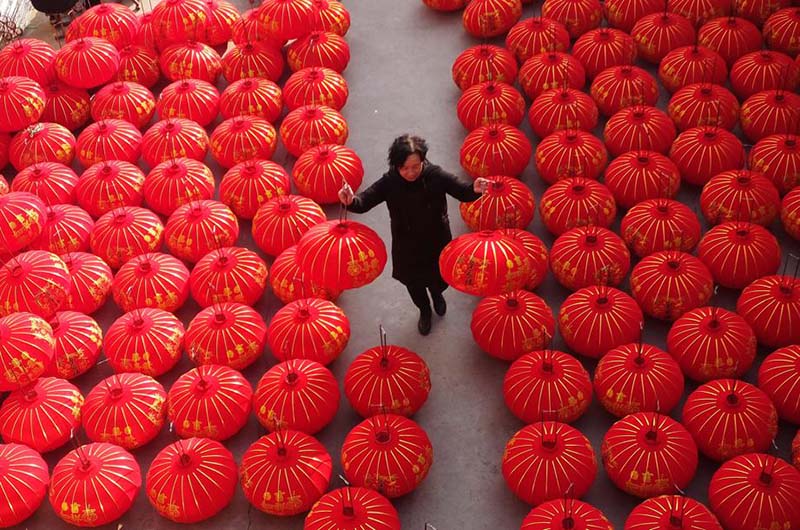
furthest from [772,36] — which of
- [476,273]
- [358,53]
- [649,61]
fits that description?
[476,273]

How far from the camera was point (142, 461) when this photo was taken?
598cm

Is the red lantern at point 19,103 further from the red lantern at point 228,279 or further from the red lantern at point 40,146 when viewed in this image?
the red lantern at point 228,279

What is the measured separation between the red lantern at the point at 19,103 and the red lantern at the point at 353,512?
4097 mm

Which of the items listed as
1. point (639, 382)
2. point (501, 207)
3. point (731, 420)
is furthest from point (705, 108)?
point (731, 420)

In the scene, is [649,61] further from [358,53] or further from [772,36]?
[358,53]

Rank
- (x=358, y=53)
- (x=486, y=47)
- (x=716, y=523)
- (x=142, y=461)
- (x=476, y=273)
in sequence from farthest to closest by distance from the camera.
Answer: (x=358, y=53)
(x=486, y=47)
(x=142, y=461)
(x=476, y=273)
(x=716, y=523)

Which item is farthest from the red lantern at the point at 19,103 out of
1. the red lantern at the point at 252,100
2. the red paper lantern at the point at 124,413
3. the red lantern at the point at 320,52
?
the red paper lantern at the point at 124,413

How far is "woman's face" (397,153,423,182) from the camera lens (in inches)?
212

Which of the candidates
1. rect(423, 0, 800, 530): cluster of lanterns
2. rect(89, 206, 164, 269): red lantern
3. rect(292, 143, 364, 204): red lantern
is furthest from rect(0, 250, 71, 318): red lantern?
rect(423, 0, 800, 530): cluster of lanterns

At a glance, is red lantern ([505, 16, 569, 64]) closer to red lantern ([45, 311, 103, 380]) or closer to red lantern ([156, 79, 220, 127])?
red lantern ([156, 79, 220, 127])

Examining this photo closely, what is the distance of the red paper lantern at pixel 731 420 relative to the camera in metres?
5.44

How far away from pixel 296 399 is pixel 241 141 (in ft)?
7.85

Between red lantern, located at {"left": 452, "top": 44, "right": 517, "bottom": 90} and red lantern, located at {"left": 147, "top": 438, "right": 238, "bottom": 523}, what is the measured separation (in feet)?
11.9

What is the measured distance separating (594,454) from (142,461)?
252 centimetres
